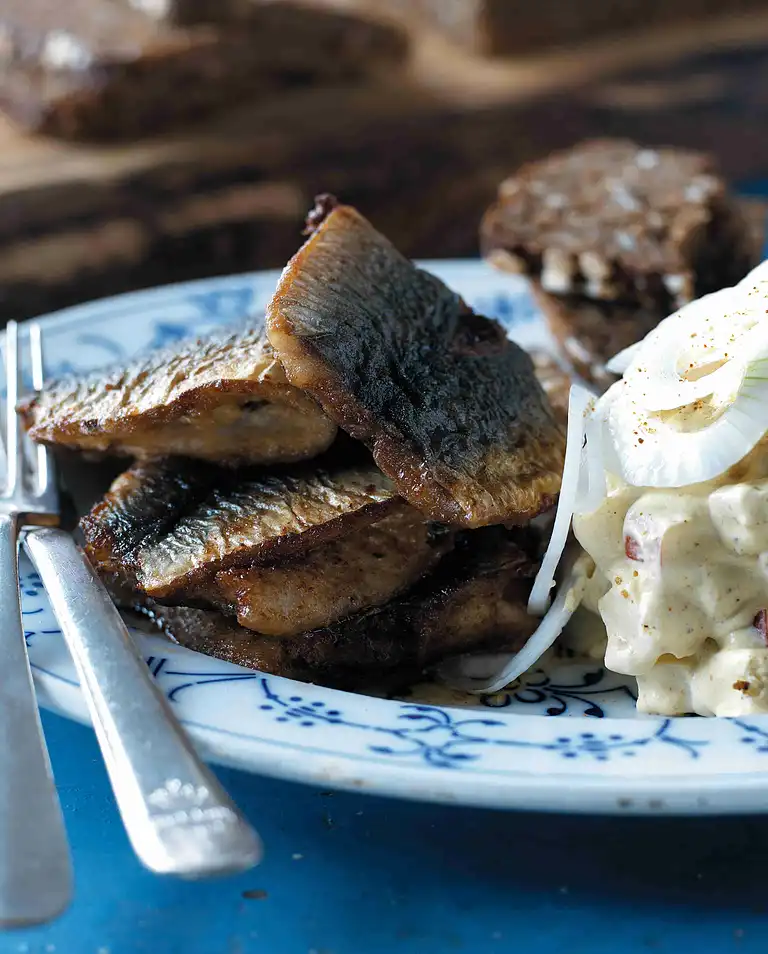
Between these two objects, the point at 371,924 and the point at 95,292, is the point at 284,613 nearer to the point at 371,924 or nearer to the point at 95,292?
the point at 371,924

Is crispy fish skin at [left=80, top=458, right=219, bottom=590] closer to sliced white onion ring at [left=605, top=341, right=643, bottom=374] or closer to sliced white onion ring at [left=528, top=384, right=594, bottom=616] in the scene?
sliced white onion ring at [left=528, top=384, right=594, bottom=616]

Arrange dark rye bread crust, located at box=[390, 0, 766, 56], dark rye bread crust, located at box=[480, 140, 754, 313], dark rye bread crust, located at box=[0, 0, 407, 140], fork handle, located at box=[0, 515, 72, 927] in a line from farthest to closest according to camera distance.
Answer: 1. dark rye bread crust, located at box=[390, 0, 766, 56]
2. dark rye bread crust, located at box=[0, 0, 407, 140]
3. dark rye bread crust, located at box=[480, 140, 754, 313]
4. fork handle, located at box=[0, 515, 72, 927]

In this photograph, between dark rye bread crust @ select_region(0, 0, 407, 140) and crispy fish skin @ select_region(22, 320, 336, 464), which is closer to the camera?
crispy fish skin @ select_region(22, 320, 336, 464)

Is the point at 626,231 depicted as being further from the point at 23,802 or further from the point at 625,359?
the point at 23,802

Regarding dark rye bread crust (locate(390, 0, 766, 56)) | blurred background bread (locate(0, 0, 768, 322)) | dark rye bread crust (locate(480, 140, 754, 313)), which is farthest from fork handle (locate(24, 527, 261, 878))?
dark rye bread crust (locate(390, 0, 766, 56))

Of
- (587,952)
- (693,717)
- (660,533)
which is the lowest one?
(587,952)

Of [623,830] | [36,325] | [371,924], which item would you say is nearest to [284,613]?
[371,924]
